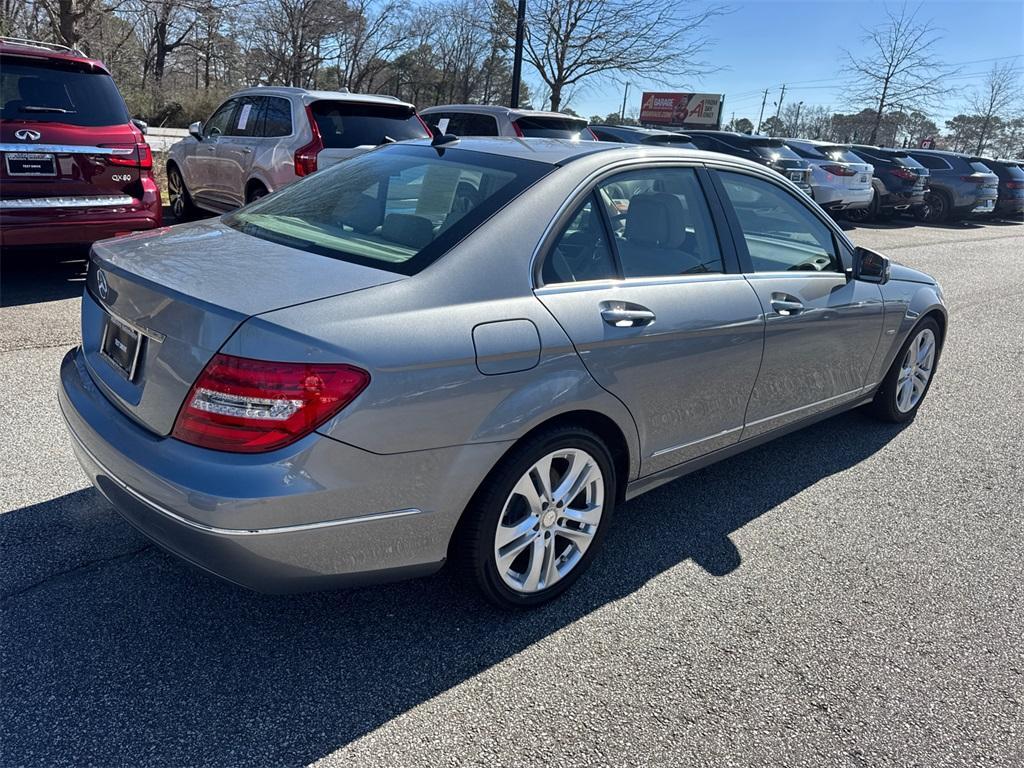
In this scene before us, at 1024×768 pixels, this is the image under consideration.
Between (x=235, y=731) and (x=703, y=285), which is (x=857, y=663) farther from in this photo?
(x=235, y=731)

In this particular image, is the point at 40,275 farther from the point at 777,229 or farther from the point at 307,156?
the point at 777,229

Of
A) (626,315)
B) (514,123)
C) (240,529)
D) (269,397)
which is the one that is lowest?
(240,529)

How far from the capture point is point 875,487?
413cm

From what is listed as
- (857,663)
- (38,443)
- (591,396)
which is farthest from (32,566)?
(857,663)

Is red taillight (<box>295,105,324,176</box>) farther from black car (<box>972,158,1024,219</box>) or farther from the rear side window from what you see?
black car (<box>972,158,1024,219</box>)

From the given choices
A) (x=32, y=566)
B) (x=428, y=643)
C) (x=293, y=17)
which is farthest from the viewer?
(x=293, y=17)

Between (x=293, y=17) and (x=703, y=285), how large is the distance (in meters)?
28.4

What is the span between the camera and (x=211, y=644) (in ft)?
8.21

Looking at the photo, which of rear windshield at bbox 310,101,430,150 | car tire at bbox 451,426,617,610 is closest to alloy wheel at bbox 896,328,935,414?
car tire at bbox 451,426,617,610

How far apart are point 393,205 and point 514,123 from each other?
7.44 m

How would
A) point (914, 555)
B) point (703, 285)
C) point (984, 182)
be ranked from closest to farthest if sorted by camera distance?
point (703, 285), point (914, 555), point (984, 182)

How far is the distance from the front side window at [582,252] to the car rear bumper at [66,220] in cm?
469

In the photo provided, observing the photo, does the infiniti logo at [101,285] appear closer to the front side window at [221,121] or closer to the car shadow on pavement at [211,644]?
the car shadow on pavement at [211,644]

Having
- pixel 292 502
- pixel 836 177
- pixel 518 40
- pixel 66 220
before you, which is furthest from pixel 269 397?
pixel 836 177
